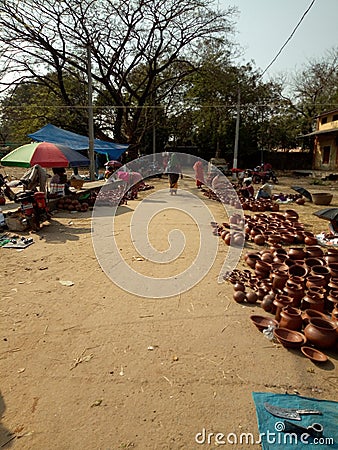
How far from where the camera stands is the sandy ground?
2004 mm

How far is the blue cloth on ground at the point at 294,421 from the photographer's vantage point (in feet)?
6.17

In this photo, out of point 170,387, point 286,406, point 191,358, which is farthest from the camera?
point 191,358

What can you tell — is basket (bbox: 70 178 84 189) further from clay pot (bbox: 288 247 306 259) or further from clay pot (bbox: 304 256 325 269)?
clay pot (bbox: 304 256 325 269)

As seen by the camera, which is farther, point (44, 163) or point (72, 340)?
point (44, 163)

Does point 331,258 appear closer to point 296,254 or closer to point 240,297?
point 296,254

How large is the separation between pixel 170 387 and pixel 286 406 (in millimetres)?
809

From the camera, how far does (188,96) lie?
84.1ft

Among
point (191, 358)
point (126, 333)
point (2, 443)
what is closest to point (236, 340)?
point (191, 358)

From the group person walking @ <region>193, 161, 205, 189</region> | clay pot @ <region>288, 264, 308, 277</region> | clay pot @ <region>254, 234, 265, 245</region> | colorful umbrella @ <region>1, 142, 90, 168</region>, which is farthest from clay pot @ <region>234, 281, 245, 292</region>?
person walking @ <region>193, 161, 205, 189</region>

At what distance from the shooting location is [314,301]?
10.9ft

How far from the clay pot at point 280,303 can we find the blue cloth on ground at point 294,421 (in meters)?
1.06

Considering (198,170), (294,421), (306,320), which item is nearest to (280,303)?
(306,320)

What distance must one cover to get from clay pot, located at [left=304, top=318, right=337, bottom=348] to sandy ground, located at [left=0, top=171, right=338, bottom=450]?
0.36 ft

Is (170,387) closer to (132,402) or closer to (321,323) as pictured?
(132,402)
